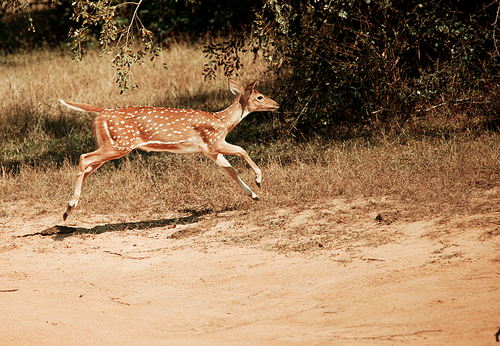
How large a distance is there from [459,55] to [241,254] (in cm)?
576

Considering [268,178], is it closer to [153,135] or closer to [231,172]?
[231,172]

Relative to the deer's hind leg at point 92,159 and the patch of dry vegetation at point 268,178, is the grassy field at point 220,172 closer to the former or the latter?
the patch of dry vegetation at point 268,178

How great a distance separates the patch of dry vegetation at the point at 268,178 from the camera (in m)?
6.62

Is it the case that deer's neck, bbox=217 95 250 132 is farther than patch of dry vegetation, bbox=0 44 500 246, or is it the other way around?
deer's neck, bbox=217 95 250 132

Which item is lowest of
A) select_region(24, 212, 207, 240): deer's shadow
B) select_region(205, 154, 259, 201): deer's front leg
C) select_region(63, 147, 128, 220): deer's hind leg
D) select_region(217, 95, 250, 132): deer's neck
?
select_region(24, 212, 207, 240): deer's shadow

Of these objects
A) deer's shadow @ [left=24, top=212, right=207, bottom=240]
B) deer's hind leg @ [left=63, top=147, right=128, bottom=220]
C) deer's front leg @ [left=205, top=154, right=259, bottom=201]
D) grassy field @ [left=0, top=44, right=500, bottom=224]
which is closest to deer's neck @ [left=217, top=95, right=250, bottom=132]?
deer's front leg @ [left=205, top=154, right=259, bottom=201]

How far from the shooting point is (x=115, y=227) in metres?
7.27

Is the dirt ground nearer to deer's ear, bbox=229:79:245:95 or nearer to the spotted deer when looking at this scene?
the spotted deer

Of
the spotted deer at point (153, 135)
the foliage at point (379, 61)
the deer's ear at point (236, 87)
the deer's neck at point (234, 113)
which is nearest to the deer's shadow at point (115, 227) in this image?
the spotted deer at point (153, 135)

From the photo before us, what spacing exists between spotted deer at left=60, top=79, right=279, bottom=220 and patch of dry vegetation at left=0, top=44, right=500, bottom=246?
0.74 meters

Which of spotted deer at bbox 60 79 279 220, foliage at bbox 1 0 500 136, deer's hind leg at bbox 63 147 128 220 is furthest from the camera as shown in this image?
foliage at bbox 1 0 500 136

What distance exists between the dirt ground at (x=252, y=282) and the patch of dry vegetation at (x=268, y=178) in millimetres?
131

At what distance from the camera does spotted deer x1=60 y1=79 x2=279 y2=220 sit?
712cm

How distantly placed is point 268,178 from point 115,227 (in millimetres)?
2348
